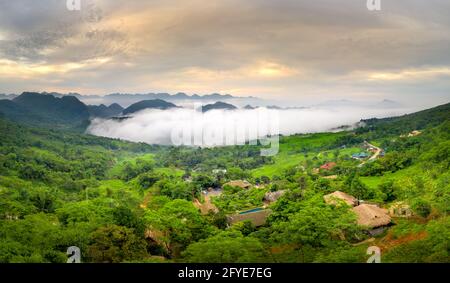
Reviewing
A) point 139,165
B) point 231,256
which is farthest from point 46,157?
point 231,256

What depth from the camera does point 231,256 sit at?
8.28 metres

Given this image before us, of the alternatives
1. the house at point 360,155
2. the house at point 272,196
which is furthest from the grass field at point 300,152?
the house at point 272,196

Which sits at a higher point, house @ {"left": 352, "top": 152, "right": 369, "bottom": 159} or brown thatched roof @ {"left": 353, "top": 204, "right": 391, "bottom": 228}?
brown thatched roof @ {"left": 353, "top": 204, "right": 391, "bottom": 228}

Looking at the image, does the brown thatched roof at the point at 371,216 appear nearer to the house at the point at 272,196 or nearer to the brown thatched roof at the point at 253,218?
the brown thatched roof at the point at 253,218

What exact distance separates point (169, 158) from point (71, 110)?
→ 40851mm

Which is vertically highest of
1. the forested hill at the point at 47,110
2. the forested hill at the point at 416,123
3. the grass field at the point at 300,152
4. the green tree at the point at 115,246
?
the forested hill at the point at 47,110

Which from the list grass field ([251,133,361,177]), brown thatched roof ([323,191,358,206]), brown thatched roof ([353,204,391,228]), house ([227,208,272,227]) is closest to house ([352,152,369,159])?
grass field ([251,133,361,177])

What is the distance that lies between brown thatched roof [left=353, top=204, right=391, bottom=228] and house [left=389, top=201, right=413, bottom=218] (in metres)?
0.37

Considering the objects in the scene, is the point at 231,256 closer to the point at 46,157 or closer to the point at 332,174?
the point at 332,174

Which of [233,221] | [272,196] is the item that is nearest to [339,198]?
[233,221]

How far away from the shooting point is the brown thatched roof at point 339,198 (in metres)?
14.3

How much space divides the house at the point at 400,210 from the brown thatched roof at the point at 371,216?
0.37m

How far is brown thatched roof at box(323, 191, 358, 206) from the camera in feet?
47.0

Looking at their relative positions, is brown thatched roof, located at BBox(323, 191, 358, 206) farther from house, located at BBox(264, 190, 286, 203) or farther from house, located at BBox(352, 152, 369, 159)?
house, located at BBox(352, 152, 369, 159)
